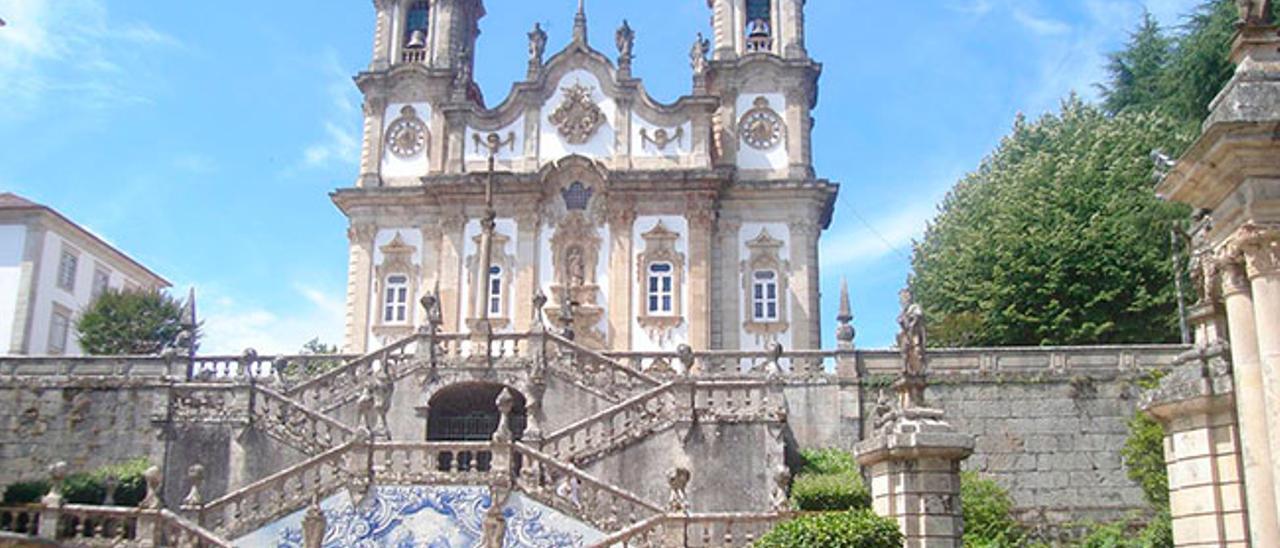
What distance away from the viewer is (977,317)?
103ft

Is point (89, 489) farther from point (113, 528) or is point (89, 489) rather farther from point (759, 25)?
point (759, 25)

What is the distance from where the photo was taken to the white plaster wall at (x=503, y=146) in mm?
34625

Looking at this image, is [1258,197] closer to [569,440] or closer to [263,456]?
[569,440]

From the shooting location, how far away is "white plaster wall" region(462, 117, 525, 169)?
114ft

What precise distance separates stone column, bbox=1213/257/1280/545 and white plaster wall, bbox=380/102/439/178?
1137 inches

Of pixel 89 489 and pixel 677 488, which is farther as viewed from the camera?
pixel 89 489

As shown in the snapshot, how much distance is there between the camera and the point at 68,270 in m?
44.0

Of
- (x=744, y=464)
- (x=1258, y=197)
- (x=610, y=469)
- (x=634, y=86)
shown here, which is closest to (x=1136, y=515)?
(x=744, y=464)

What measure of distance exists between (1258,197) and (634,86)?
27002 millimetres

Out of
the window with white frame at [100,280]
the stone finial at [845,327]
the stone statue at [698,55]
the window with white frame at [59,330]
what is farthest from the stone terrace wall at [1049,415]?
the window with white frame at [100,280]

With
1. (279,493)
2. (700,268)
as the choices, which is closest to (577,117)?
(700,268)

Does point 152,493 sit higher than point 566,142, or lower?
lower

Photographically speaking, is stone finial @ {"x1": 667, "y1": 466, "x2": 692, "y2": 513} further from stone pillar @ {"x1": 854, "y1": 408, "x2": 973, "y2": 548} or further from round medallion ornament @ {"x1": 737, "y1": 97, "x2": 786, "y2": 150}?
round medallion ornament @ {"x1": 737, "y1": 97, "x2": 786, "y2": 150}

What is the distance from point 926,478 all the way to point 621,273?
2227cm
